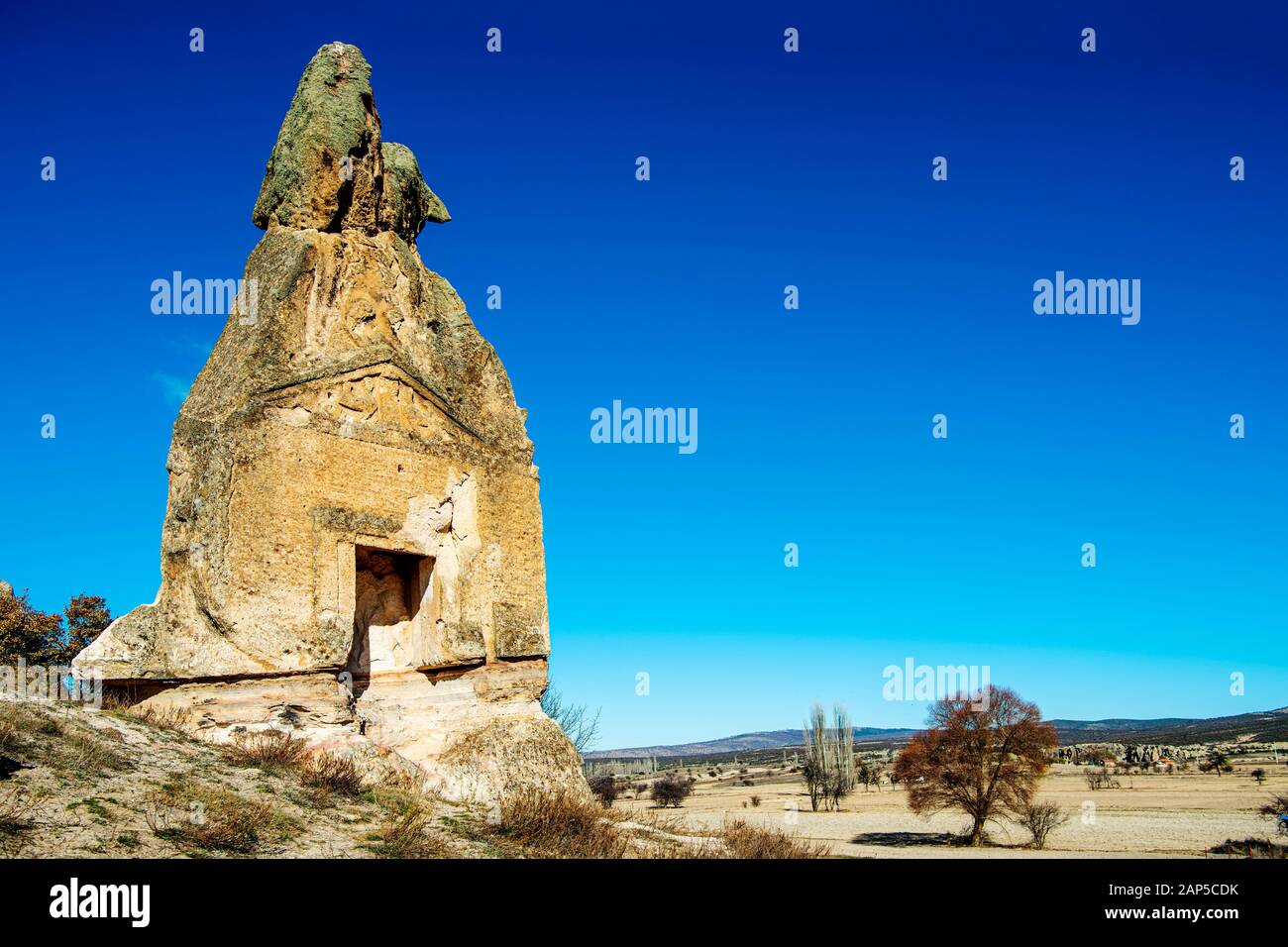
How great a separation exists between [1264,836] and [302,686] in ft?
80.3

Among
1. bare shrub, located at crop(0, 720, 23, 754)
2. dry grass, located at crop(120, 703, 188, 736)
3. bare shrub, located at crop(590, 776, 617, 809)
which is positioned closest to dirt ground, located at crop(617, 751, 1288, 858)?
bare shrub, located at crop(590, 776, 617, 809)

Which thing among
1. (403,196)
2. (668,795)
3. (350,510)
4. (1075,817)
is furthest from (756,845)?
(668,795)

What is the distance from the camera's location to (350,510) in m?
12.1

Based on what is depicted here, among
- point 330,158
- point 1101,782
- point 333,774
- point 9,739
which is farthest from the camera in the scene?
point 1101,782

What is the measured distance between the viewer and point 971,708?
3109cm

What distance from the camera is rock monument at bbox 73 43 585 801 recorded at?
1116 centimetres

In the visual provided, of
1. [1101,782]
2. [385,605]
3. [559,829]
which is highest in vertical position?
[385,605]

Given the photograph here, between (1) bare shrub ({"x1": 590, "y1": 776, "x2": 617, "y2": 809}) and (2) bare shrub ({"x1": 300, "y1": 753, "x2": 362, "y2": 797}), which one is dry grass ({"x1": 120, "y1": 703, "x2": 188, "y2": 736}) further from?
(1) bare shrub ({"x1": 590, "y1": 776, "x2": 617, "y2": 809})

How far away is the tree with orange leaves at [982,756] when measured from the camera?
3019 cm

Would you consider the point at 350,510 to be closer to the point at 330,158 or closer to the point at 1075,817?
the point at 330,158

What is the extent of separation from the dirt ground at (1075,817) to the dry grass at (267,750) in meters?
8.26

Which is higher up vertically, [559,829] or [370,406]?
[370,406]

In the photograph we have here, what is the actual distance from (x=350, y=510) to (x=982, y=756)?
76.7 ft
